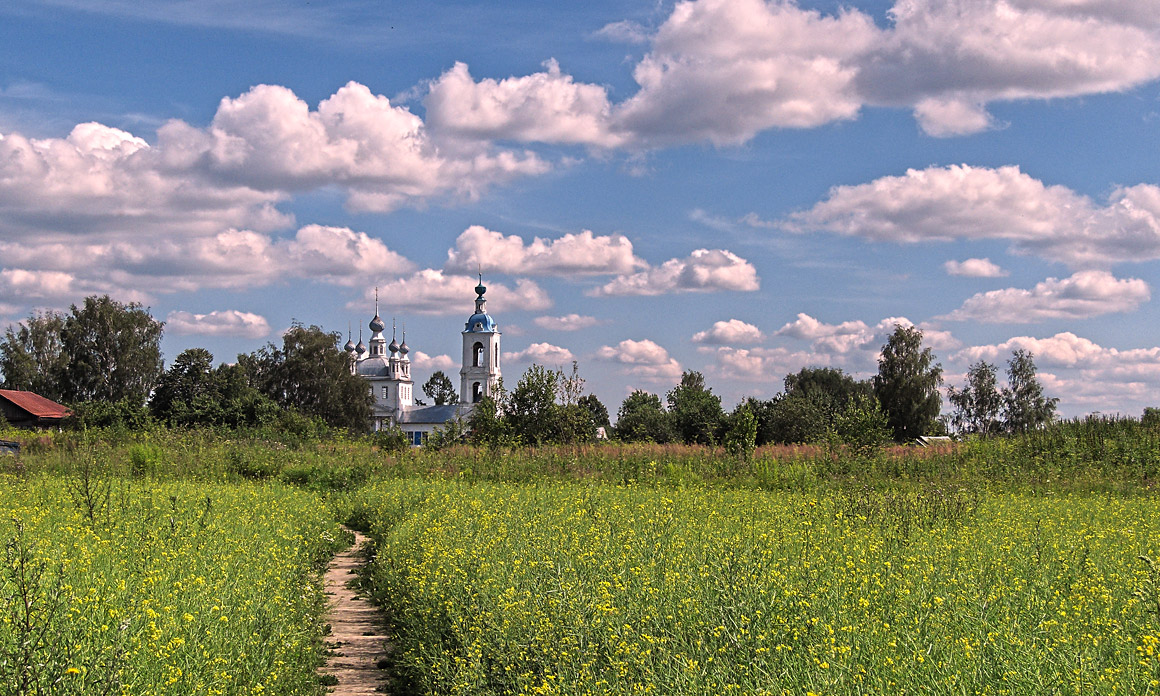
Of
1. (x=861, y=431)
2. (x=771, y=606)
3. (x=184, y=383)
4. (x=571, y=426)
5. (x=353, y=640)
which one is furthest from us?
(x=184, y=383)

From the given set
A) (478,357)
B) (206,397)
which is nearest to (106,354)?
(206,397)

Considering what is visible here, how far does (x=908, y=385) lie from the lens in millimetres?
A: 62312

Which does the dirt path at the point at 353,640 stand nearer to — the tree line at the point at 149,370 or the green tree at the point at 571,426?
the green tree at the point at 571,426

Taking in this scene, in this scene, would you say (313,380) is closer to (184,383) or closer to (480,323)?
(184,383)

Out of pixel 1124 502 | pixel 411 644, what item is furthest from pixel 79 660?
pixel 1124 502

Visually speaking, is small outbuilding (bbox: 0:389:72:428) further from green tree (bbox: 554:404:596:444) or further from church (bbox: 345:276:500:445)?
green tree (bbox: 554:404:596:444)

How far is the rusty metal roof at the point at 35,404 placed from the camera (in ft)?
194

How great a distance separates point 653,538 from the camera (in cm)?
922

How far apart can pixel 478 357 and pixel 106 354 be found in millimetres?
39825

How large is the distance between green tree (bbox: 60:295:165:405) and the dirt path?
200 feet

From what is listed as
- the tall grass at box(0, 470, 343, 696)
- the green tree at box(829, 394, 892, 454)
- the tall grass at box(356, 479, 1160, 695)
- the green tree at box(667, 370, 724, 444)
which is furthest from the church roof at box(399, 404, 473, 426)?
the tall grass at box(356, 479, 1160, 695)

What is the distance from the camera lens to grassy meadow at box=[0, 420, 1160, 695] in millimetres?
5199

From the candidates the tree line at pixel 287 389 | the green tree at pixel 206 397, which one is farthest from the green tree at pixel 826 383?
the green tree at pixel 206 397

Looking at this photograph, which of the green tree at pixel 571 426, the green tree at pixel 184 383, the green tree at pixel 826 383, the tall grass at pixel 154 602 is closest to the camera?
the tall grass at pixel 154 602
